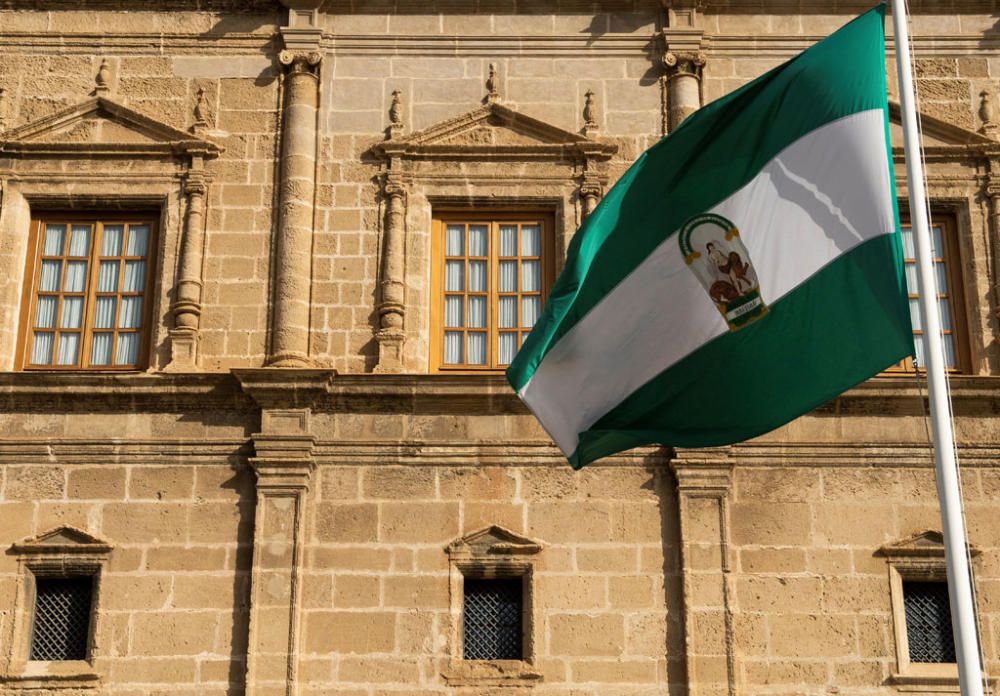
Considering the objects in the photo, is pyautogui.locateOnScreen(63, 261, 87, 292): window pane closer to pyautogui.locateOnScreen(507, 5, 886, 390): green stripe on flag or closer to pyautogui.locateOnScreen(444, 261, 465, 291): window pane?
pyautogui.locateOnScreen(444, 261, 465, 291): window pane

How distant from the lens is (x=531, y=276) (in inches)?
599

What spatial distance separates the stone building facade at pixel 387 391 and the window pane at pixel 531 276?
0.30 ft

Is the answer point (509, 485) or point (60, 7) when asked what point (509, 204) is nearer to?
point (509, 485)

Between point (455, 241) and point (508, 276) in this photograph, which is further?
point (455, 241)

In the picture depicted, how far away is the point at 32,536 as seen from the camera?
13977 millimetres

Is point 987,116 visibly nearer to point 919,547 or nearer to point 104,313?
point 919,547

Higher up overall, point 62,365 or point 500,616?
point 62,365

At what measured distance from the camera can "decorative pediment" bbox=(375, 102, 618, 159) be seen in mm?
15430

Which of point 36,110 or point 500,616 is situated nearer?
point 500,616

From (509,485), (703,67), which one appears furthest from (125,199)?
(703,67)

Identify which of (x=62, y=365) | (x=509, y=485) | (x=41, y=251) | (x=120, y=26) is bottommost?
(x=509, y=485)

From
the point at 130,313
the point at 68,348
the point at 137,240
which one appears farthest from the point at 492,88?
the point at 68,348

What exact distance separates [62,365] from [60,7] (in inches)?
154

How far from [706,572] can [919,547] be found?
192 cm
